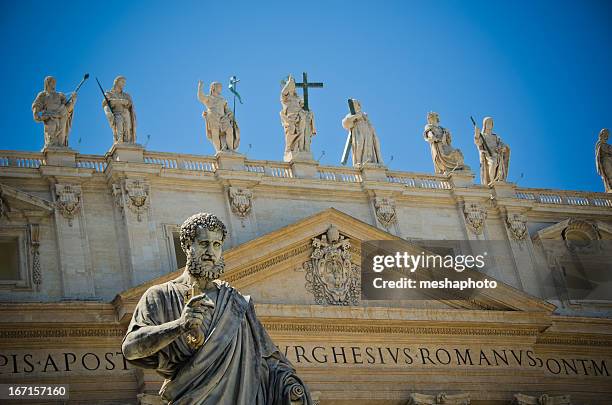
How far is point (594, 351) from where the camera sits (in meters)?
27.9

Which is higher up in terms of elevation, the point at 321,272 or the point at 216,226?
the point at 321,272

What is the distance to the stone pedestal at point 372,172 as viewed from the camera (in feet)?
90.3

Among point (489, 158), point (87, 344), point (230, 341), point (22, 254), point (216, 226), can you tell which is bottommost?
point (230, 341)

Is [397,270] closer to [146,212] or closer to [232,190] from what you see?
[232,190]

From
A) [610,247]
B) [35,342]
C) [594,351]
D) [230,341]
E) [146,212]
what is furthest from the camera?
[610,247]

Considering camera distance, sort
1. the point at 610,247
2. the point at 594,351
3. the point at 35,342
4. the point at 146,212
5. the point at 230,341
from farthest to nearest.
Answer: the point at 610,247 → the point at 594,351 → the point at 146,212 → the point at 35,342 → the point at 230,341

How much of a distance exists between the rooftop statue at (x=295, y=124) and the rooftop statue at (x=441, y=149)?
3.44 metres

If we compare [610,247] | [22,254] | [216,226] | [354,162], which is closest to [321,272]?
[354,162]

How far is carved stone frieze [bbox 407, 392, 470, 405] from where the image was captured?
24406 mm

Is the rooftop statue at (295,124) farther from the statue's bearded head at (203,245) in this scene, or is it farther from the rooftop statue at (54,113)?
the statue's bearded head at (203,245)

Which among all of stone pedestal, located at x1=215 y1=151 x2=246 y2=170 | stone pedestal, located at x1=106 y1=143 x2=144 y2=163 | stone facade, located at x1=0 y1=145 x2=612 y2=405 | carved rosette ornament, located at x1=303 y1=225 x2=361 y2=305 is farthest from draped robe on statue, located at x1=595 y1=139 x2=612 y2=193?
stone pedestal, located at x1=106 y1=143 x2=144 y2=163

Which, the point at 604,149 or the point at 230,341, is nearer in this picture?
the point at 230,341

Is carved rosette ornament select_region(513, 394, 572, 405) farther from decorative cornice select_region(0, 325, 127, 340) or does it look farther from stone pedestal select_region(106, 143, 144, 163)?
stone pedestal select_region(106, 143, 144, 163)

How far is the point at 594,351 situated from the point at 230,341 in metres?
22.8
